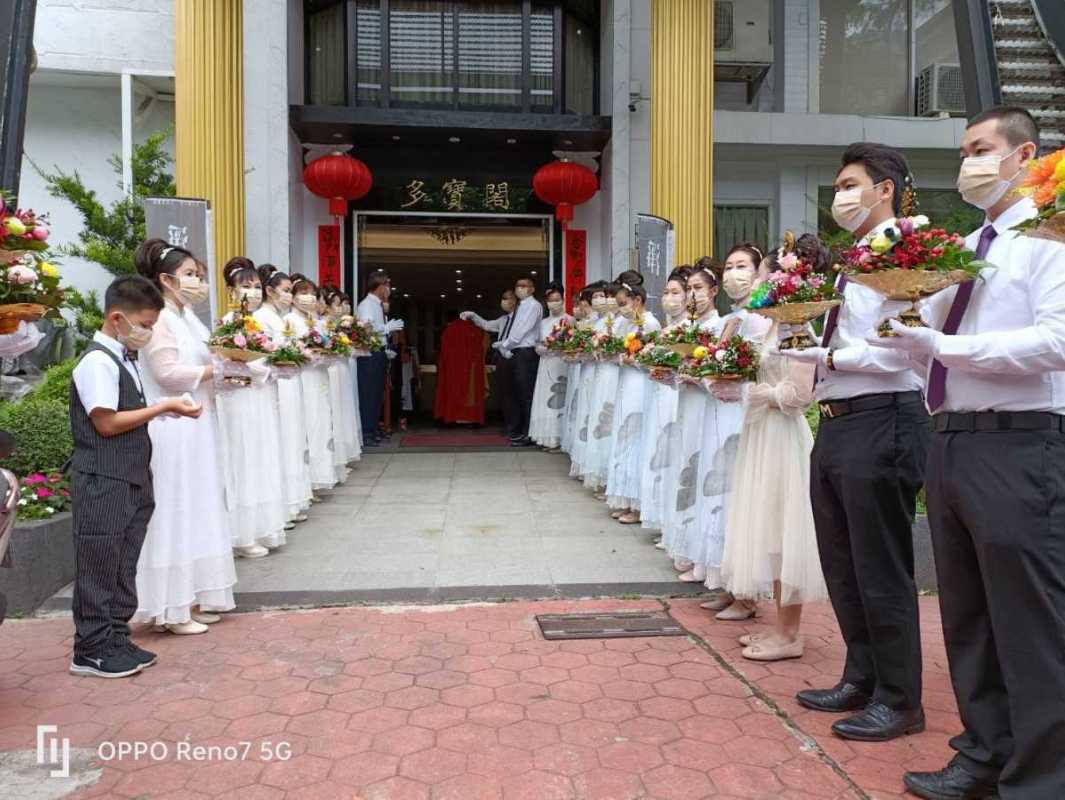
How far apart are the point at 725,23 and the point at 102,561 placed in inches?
526

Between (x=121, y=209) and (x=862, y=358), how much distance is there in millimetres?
10893

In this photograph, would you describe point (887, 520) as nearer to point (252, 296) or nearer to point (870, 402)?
point (870, 402)

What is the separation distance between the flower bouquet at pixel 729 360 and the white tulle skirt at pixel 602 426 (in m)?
3.03

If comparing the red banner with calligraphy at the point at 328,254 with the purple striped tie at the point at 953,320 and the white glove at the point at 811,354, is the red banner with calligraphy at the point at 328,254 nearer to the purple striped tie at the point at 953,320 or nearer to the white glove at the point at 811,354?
the white glove at the point at 811,354

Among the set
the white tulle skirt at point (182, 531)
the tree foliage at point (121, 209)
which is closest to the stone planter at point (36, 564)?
the white tulle skirt at point (182, 531)

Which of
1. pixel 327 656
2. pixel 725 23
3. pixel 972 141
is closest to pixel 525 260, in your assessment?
pixel 725 23

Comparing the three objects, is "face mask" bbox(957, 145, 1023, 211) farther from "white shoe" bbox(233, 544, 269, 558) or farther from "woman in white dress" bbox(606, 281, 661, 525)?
"white shoe" bbox(233, 544, 269, 558)

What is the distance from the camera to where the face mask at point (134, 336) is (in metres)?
3.67

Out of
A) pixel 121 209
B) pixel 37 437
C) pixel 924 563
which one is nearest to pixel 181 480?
pixel 37 437

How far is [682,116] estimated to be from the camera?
1023 cm

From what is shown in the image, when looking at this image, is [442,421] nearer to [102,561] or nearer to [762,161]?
[762,161]

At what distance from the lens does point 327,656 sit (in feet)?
12.7

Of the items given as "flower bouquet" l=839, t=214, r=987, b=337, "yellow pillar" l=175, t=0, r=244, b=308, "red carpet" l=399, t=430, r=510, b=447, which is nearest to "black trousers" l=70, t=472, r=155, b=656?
"flower bouquet" l=839, t=214, r=987, b=337

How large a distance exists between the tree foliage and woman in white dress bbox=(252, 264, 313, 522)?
4902 millimetres
